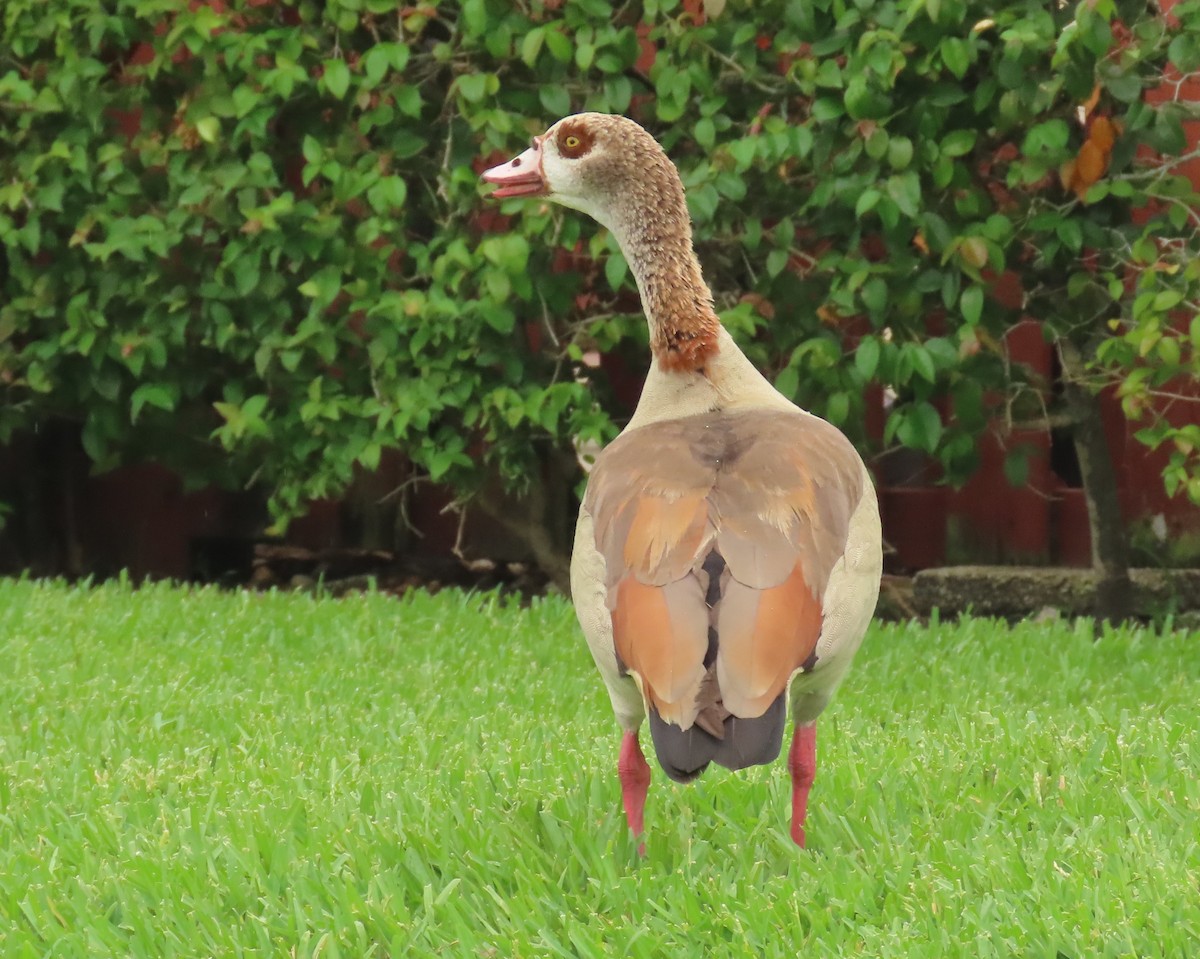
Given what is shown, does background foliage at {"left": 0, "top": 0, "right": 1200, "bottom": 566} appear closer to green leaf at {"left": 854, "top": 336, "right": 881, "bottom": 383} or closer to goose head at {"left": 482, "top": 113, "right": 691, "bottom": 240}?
green leaf at {"left": 854, "top": 336, "right": 881, "bottom": 383}

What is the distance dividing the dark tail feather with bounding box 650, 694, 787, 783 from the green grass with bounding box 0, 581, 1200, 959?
36cm

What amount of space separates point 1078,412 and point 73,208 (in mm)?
3996

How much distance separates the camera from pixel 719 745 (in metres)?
2.80

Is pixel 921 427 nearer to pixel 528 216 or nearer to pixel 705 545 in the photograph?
pixel 528 216

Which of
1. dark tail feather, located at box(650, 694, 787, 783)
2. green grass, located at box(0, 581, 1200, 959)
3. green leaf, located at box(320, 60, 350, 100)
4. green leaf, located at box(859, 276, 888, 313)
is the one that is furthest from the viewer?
green leaf, located at box(320, 60, 350, 100)

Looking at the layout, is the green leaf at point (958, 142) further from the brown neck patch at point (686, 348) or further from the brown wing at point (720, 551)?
the brown wing at point (720, 551)

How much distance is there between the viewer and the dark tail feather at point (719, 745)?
277cm

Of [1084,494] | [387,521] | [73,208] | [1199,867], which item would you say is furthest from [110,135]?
[1199,867]

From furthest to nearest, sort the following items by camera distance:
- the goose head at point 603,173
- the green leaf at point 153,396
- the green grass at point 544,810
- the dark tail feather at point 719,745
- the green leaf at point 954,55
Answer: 1. the green leaf at point 153,396
2. the green leaf at point 954,55
3. the goose head at point 603,173
4. the green grass at point 544,810
5. the dark tail feather at point 719,745

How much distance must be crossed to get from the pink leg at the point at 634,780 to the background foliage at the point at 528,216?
2.51 m

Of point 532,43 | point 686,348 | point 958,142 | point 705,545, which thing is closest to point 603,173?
point 686,348

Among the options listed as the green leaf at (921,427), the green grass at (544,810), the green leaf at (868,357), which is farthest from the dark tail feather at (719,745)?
the green leaf at (921,427)

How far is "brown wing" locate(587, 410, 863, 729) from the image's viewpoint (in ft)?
9.37

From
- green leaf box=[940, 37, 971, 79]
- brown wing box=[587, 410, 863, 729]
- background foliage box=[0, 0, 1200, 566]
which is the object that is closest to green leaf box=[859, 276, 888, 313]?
background foliage box=[0, 0, 1200, 566]
